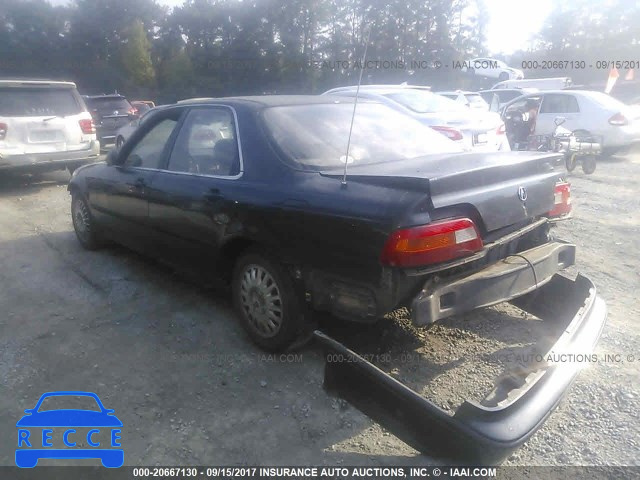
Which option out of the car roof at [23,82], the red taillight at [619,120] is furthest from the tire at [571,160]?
the car roof at [23,82]

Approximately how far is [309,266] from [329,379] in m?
0.62

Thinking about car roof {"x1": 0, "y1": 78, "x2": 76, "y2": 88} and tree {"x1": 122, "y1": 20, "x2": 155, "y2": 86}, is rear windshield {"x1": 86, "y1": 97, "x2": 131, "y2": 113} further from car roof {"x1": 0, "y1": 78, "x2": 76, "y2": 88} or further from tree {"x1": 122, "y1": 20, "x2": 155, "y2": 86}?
tree {"x1": 122, "y1": 20, "x2": 155, "y2": 86}

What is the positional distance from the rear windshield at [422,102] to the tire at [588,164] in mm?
2739

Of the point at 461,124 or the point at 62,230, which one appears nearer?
the point at 62,230

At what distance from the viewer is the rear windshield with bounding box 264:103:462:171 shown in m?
3.21

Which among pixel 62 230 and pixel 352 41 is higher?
pixel 352 41

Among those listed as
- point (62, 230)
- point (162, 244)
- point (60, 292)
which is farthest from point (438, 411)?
point (62, 230)

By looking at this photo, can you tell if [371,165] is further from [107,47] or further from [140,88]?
[107,47]

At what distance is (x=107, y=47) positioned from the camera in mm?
42531

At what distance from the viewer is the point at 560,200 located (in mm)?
3295

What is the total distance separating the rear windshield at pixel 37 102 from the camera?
317 inches

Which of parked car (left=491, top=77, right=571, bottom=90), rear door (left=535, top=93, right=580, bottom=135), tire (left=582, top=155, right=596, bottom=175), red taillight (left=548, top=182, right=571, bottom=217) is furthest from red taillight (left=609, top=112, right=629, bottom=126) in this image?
parked car (left=491, top=77, right=571, bottom=90)

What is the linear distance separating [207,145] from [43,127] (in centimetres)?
601

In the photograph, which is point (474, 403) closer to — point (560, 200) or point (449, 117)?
point (560, 200)
